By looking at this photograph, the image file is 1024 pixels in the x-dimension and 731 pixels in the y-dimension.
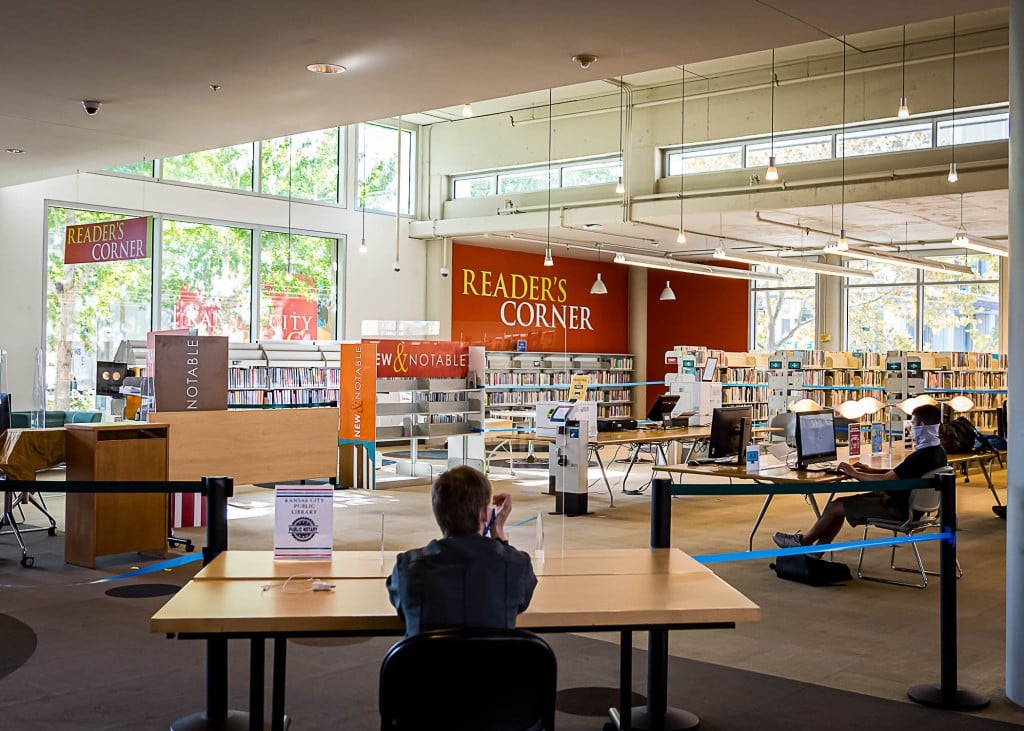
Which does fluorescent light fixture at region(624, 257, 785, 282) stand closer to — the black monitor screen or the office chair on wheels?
the black monitor screen

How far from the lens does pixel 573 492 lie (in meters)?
10.2

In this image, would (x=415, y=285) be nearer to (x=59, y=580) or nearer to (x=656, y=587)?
(x=59, y=580)

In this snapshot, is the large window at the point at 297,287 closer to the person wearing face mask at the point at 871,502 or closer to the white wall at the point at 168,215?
the white wall at the point at 168,215

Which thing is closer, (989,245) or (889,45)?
(889,45)

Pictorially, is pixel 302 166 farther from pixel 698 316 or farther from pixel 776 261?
pixel 698 316

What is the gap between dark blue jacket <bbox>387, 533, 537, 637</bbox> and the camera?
8.89ft

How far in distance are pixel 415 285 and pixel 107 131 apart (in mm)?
9644

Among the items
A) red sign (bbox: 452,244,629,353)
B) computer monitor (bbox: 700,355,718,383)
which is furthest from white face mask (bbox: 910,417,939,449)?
red sign (bbox: 452,244,629,353)

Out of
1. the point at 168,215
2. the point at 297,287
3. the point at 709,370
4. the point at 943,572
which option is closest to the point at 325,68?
the point at 943,572

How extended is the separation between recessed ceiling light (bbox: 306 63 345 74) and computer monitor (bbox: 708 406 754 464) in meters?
4.05

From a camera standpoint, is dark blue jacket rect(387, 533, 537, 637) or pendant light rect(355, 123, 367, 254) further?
pendant light rect(355, 123, 367, 254)

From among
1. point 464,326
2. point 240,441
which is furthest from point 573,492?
point 464,326

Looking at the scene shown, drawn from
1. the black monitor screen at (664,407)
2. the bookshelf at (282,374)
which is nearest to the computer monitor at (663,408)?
the black monitor screen at (664,407)

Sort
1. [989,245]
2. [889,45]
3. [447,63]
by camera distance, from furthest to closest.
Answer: [989,245] → [889,45] → [447,63]
